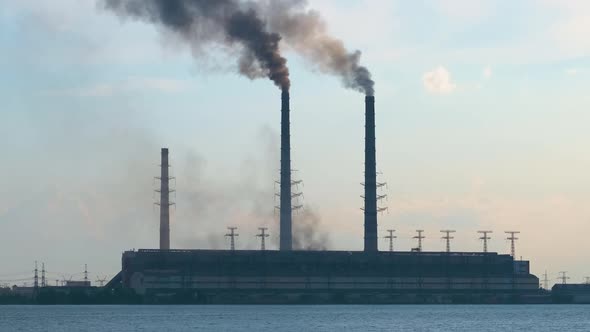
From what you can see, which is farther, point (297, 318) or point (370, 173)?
point (370, 173)

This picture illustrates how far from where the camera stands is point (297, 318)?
15025cm

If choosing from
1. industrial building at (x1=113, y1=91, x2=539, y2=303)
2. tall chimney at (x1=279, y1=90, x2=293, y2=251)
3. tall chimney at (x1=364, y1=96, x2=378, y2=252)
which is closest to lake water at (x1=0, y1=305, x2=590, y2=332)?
industrial building at (x1=113, y1=91, x2=539, y2=303)

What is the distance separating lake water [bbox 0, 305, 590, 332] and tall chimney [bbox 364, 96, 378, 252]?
960 cm

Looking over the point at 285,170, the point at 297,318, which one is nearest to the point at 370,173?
the point at 285,170

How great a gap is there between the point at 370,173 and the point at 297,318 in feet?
116

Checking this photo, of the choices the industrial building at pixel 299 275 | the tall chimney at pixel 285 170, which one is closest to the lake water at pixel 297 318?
the industrial building at pixel 299 275

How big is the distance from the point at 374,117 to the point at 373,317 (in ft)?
106

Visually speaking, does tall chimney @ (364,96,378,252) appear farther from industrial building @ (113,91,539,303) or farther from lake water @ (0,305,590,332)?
lake water @ (0,305,590,332)

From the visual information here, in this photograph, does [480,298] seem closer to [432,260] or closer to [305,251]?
[432,260]

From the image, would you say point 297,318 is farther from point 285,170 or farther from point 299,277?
point 299,277

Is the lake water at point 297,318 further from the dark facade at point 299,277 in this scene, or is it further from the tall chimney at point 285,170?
the tall chimney at point 285,170

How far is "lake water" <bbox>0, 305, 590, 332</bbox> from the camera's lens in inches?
5320

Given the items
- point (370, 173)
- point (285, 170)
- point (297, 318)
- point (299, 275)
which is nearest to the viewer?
point (297, 318)

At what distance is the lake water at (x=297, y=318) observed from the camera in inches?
5320
